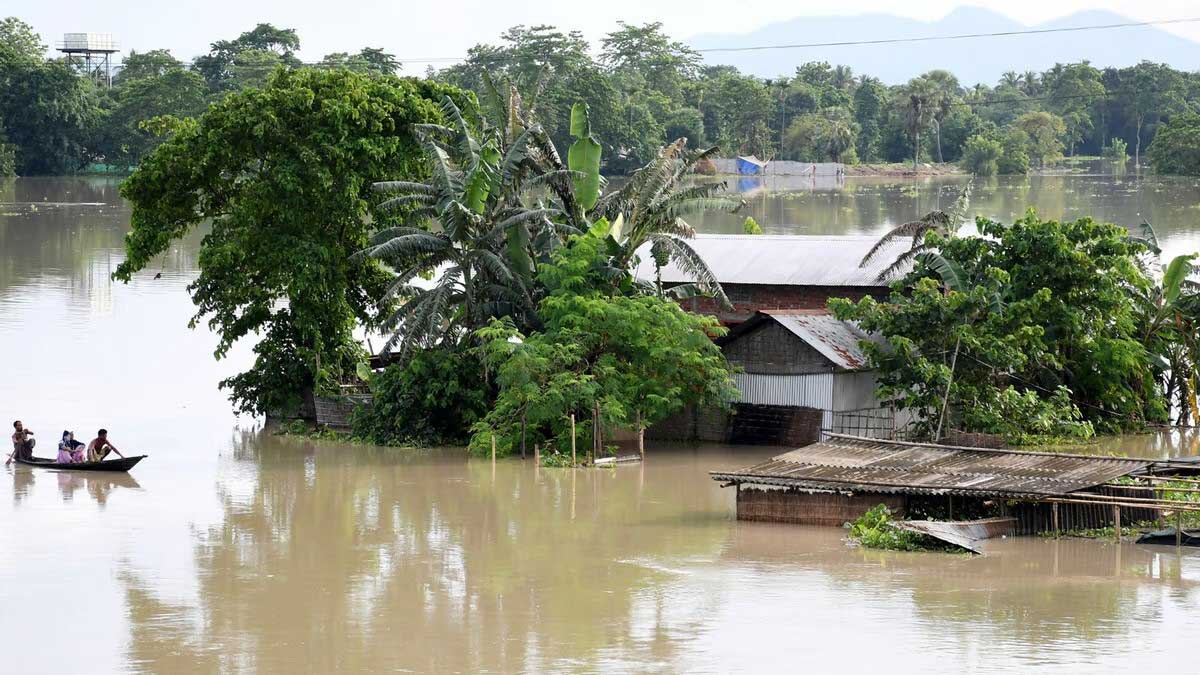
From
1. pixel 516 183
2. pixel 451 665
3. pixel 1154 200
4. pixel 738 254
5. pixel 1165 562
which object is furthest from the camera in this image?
pixel 1154 200

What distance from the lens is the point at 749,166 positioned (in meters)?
76.9


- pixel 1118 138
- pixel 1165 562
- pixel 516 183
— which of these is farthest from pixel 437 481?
pixel 1118 138

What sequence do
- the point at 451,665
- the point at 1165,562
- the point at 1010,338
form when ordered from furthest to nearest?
the point at 1010,338 < the point at 1165,562 < the point at 451,665

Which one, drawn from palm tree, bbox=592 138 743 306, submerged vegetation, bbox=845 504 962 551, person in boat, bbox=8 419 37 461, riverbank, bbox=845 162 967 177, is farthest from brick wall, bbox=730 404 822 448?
riverbank, bbox=845 162 967 177

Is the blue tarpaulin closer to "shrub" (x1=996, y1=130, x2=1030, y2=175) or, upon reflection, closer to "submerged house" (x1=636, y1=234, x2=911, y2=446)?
"shrub" (x1=996, y1=130, x2=1030, y2=175)

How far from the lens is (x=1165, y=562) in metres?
14.4

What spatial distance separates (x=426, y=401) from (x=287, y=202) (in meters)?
3.24

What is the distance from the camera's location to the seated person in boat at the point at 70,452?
1873 cm

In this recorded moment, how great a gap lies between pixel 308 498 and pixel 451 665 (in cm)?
664

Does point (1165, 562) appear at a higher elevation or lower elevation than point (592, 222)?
lower

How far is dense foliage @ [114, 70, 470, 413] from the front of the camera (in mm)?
20875

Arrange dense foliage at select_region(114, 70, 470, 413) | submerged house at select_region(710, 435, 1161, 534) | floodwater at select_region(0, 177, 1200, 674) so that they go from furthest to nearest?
dense foliage at select_region(114, 70, 470, 413) < submerged house at select_region(710, 435, 1161, 534) < floodwater at select_region(0, 177, 1200, 674)

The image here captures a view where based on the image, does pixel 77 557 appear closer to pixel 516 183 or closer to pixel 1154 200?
pixel 516 183

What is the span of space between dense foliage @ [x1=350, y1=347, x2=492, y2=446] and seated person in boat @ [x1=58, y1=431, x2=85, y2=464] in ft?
11.4
